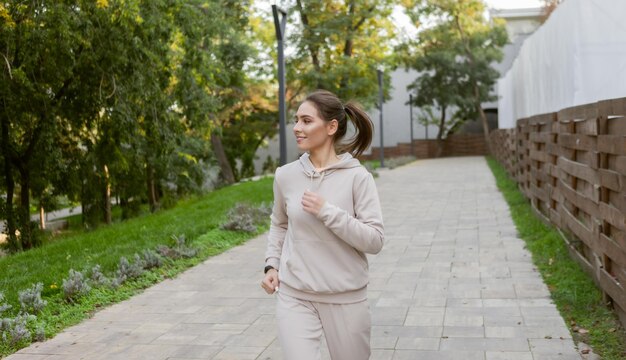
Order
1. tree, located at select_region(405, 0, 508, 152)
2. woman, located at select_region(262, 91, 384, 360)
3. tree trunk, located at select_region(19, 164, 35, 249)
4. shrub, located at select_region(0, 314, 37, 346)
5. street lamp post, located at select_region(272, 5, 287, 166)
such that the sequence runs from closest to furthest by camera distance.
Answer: woman, located at select_region(262, 91, 384, 360), shrub, located at select_region(0, 314, 37, 346), street lamp post, located at select_region(272, 5, 287, 166), tree trunk, located at select_region(19, 164, 35, 249), tree, located at select_region(405, 0, 508, 152)

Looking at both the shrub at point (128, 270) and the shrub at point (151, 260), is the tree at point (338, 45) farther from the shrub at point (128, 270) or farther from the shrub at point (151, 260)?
the shrub at point (128, 270)

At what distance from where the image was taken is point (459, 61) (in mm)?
42094

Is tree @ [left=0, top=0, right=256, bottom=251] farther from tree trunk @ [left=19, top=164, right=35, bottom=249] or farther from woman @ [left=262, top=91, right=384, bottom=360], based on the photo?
woman @ [left=262, top=91, right=384, bottom=360]

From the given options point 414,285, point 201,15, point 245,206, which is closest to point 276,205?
point 414,285

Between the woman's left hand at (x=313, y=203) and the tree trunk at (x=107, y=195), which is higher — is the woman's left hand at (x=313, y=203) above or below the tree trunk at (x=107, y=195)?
above

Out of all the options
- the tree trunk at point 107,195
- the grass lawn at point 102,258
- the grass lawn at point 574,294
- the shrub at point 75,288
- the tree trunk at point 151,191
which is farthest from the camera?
the tree trunk at point 151,191

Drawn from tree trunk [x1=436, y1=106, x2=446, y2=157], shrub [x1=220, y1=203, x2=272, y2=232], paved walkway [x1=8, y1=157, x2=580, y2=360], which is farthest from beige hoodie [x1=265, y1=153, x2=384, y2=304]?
tree trunk [x1=436, y1=106, x2=446, y2=157]

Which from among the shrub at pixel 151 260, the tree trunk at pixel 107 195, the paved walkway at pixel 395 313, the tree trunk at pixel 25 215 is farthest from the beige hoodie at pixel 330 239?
the tree trunk at pixel 107 195

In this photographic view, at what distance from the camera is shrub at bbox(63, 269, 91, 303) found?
6.77 m

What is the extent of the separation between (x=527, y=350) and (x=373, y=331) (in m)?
1.16

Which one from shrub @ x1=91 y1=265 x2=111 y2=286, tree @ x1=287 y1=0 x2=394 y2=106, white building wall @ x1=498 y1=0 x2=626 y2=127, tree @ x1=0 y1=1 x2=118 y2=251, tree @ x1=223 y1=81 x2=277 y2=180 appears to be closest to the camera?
shrub @ x1=91 y1=265 x2=111 y2=286

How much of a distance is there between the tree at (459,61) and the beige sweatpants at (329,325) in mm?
37123

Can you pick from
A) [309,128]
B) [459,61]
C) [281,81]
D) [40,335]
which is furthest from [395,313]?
[459,61]

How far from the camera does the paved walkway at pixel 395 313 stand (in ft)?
16.7
